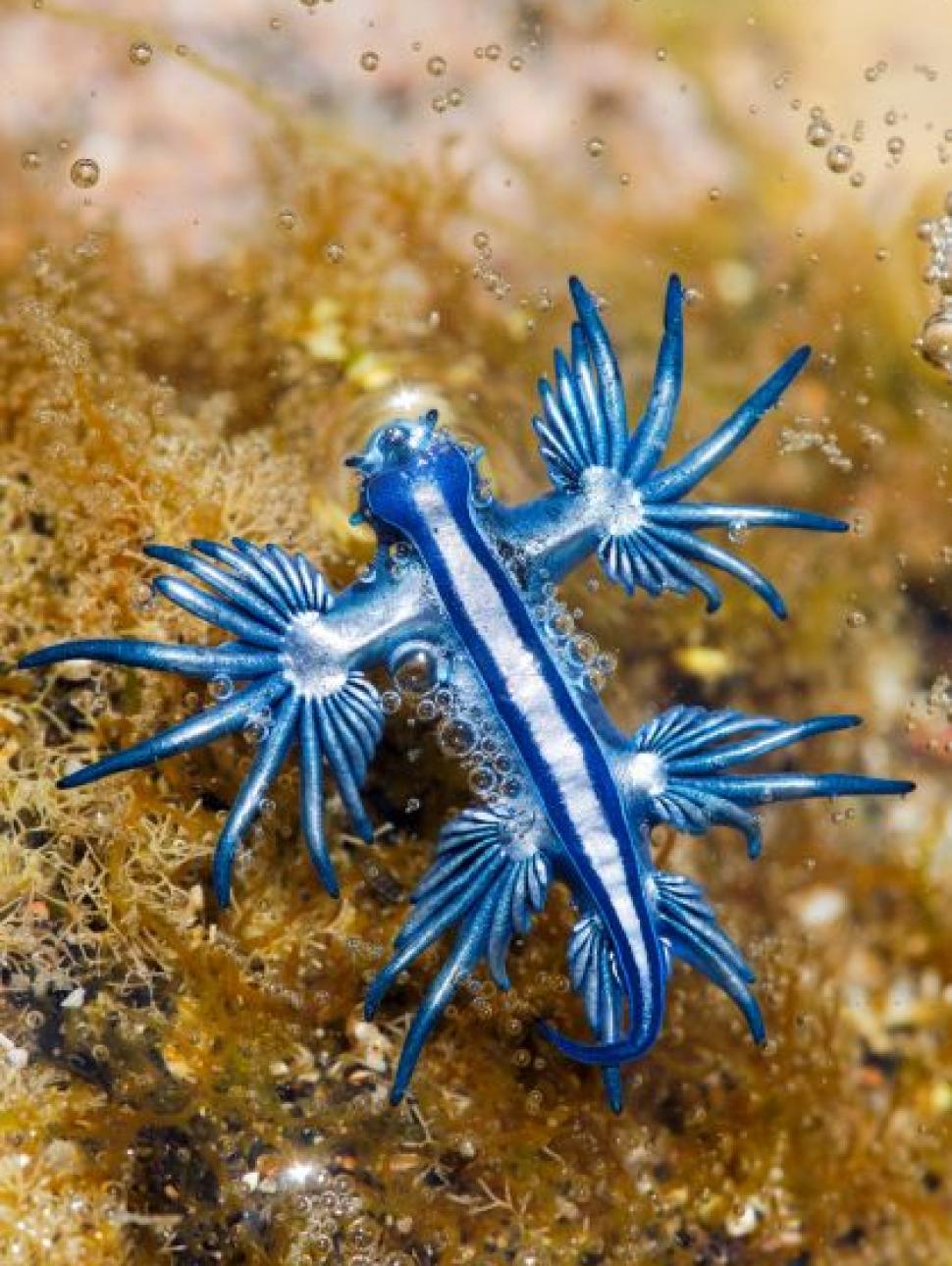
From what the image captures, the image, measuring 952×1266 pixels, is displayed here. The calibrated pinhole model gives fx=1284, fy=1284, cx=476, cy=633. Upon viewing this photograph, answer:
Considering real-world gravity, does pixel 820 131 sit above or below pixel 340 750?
above

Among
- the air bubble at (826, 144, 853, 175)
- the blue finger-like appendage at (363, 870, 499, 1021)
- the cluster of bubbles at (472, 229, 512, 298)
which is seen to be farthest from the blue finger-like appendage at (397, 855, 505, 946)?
the air bubble at (826, 144, 853, 175)

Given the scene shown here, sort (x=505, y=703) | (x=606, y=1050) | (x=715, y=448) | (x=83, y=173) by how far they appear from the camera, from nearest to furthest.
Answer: (x=606, y=1050), (x=505, y=703), (x=715, y=448), (x=83, y=173)

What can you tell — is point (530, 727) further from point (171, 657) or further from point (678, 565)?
point (171, 657)

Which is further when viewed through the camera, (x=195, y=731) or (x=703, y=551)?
(x=703, y=551)

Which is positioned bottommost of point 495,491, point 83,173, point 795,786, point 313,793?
point 795,786

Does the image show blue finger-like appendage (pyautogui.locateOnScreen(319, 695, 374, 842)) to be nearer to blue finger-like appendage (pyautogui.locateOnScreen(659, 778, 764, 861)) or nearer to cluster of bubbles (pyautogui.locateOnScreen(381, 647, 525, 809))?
cluster of bubbles (pyautogui.locateOnScreen(381, 647, 525, 809))

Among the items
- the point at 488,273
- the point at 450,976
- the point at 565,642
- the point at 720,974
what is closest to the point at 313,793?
the point at 450,976
